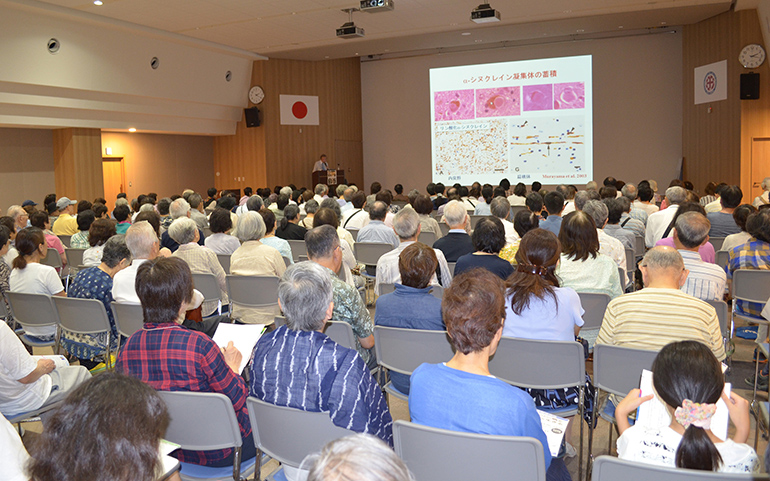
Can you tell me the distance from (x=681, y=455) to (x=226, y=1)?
33.1ft

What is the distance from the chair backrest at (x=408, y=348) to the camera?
123 inches

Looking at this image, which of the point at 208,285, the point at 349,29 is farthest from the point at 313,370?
the point at 349,29

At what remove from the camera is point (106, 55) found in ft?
37.6

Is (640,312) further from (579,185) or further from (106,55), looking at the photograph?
(579,185)

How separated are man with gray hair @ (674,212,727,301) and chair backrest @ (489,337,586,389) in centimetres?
161

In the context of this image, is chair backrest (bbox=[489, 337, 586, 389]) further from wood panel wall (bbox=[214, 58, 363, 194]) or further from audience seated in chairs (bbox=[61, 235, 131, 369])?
wood panel wall (bbox=[214, 58, 363, 194])

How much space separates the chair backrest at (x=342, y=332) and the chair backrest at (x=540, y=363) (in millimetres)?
794

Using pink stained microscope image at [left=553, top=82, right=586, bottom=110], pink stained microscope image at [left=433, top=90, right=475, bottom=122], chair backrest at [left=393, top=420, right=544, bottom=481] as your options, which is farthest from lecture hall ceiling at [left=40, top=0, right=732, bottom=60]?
chair backrest at [left=393, top=420, right=544, bottom=481]

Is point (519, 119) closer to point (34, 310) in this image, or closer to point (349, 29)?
point (349, 29)

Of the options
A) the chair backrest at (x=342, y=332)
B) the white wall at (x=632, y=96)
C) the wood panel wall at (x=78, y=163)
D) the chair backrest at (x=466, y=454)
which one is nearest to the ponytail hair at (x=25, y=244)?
the chair backrest at (x=342, y=332)

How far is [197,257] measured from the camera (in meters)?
5.16

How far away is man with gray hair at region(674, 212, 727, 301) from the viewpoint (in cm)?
402

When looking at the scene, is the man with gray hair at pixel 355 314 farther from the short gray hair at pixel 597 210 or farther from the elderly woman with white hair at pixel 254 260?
the short gray hair at pixel 597 210

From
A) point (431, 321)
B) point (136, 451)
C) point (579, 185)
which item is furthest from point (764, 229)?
point (579, 185)
